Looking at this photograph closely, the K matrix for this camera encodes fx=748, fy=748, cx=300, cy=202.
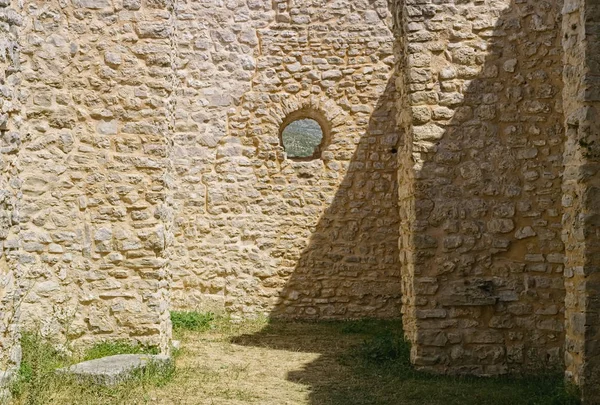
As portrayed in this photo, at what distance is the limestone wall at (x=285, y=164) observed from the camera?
35.9 ft

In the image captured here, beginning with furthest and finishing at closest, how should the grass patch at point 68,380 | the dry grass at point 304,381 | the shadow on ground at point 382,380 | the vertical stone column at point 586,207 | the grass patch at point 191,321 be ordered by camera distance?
the grass patch at point 191,321, the shadow on ground at point 382,380, the dry grass at point 304,381, the grass patch at point 68,380, the vertical stone column at point 586,207

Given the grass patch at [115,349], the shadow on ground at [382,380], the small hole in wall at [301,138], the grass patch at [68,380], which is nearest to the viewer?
the grass patch at [68,380]

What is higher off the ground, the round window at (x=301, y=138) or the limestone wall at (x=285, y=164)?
the round window at (x=301, y=138)

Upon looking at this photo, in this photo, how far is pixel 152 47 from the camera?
750 cm

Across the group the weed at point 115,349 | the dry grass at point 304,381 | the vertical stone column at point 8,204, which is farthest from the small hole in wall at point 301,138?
the vertical stone column at point 8,204

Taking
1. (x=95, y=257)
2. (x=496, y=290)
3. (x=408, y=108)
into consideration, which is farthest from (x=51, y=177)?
(x=496, y=290)

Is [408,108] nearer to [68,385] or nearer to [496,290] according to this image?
[496,290]

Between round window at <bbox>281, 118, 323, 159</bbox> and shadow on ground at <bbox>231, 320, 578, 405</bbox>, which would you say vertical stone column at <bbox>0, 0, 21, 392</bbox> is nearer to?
shadow on ground at <bbox>231, 320, 578, 405</bbox>

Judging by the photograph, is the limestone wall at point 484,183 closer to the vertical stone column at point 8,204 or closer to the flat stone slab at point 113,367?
the flat stone slab at point 113,367

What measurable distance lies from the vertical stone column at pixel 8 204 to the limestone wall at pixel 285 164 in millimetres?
5029

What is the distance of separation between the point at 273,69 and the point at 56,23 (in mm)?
4240

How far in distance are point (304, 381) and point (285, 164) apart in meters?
4.42

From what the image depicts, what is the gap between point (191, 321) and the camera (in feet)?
33.5

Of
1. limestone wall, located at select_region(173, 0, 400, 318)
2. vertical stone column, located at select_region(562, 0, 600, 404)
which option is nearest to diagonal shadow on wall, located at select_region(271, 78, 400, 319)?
limestone wall, located at select_region(173, 0, 400, 318)
